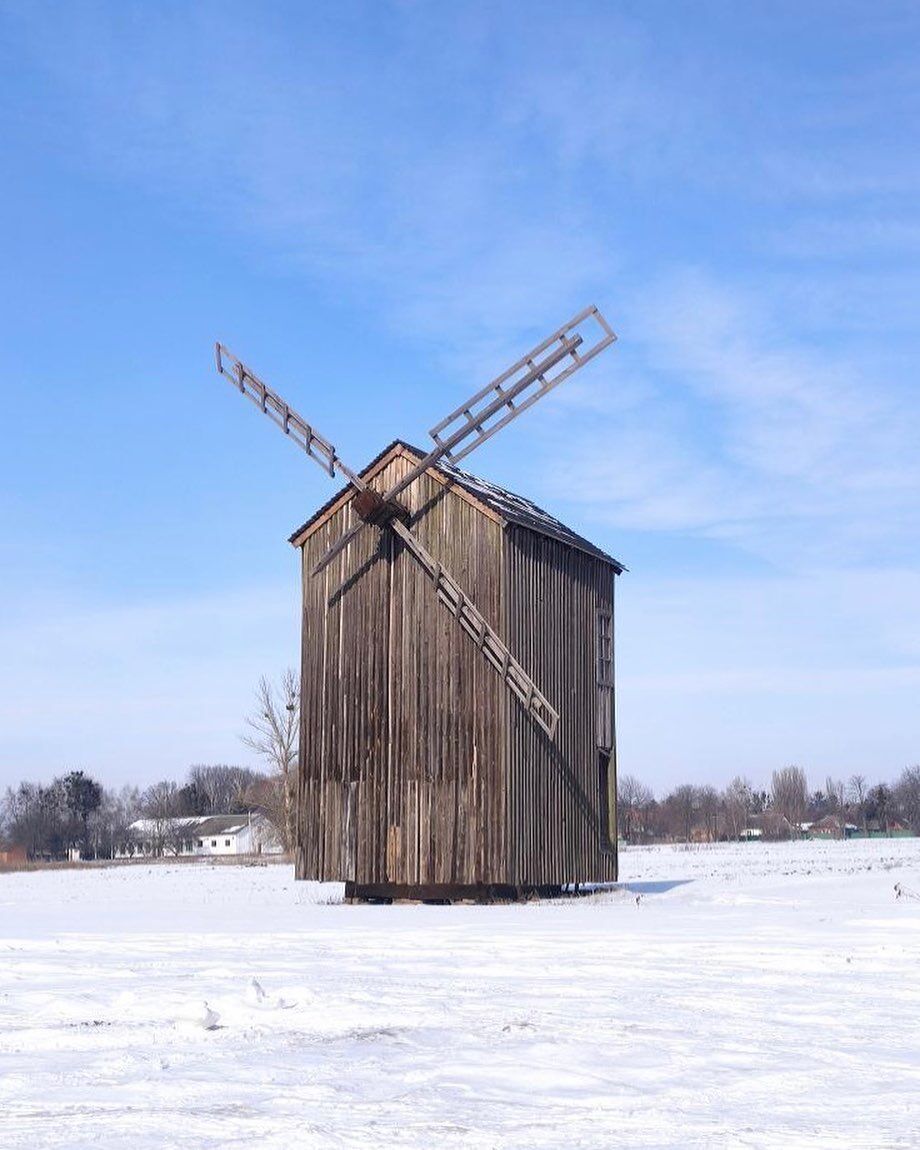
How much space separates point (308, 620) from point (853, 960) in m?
17.5

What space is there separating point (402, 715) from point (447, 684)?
4.00 feet

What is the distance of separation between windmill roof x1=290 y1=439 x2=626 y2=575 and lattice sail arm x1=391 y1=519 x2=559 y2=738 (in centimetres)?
165

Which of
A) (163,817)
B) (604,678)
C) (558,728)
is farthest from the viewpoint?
(163,817)

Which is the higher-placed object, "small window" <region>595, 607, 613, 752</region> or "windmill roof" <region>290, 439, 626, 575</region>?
"windmill roof" <region>290, 439, 626, 575</region>

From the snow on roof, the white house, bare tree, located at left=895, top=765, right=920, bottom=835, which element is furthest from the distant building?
the snow on roof

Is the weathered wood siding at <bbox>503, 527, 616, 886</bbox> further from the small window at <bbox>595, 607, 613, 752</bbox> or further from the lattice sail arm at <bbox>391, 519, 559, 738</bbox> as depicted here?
the lattice sail arm at <bbox>391, 519, 559, 738</bbox>

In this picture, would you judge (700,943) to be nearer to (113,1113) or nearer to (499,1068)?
(499,1068)

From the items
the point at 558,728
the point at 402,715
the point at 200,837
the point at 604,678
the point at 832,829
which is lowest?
the point at 832,829

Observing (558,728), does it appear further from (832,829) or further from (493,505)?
(832,829)

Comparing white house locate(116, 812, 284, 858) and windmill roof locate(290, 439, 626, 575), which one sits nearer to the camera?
windmill roof locate(290, 439, 626, 575)

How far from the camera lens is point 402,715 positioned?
2778 cm

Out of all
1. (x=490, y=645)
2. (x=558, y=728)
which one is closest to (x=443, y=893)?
(x=558, y=728)

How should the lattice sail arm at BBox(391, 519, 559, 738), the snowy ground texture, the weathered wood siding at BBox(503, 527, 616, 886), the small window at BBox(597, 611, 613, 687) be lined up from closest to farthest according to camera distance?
the snowy ground texture
the lattice sail arm at BBox(391, 519, 559, 738)
the weathered wood siding at BBox(503, 527, 616, 886)
the small window at BBox(597, 611, 613, 687)

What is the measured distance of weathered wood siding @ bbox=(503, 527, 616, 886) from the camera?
2714cm
